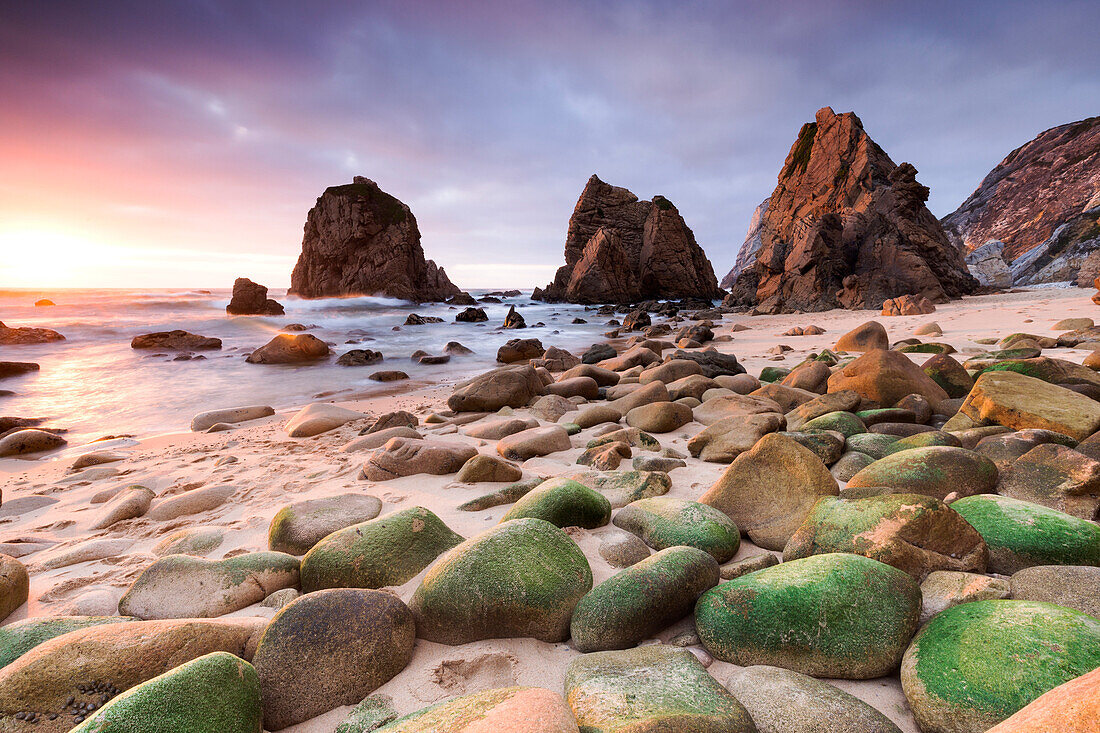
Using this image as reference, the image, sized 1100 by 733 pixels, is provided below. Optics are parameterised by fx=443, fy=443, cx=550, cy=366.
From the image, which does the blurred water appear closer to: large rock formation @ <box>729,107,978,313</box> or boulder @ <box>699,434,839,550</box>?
boulder @ <box>699,434,839,550</box>

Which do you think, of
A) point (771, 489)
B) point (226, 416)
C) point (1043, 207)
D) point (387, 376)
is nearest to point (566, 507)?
point (771, 489)

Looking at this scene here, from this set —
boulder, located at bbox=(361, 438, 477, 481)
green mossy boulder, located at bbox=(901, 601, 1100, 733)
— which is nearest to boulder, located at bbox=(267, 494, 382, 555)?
boulder, located at bbox=(361, 438, 477, 481)

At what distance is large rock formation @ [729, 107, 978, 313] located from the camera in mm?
16578

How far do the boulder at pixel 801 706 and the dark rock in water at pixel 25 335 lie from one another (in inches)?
839

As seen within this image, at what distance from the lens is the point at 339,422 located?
5125mm

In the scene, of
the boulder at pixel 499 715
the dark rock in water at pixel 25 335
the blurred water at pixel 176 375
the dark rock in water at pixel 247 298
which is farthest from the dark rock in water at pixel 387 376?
the dark rock in water at pixel 247 298

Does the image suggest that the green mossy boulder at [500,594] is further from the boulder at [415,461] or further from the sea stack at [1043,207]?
the sea stack at [1043,207]

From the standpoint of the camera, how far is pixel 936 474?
2.12 meters

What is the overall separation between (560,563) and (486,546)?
29 cm

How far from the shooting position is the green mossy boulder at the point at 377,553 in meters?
1.88

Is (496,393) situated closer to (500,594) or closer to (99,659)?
(500,594)

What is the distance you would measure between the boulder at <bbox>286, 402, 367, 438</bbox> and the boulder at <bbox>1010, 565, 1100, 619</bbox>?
5326mm

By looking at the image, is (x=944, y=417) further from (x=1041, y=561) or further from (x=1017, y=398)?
(x=1041, y=561)

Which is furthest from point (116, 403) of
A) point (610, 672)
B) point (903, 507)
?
point (903, 507)
